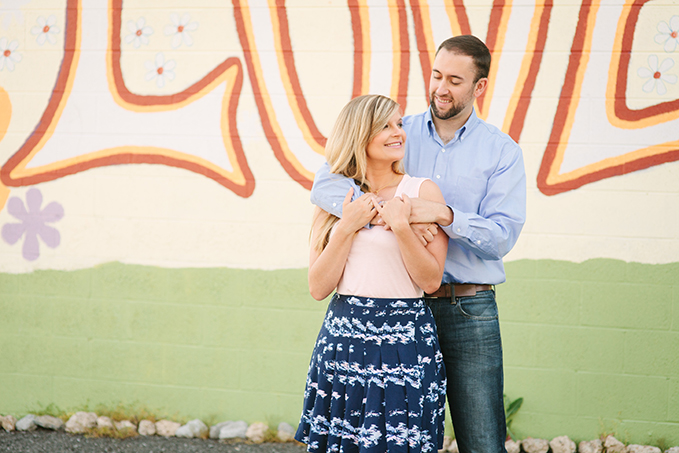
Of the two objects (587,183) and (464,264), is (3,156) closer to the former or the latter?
(464,264)

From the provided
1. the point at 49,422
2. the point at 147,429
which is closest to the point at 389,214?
the point at 147,429

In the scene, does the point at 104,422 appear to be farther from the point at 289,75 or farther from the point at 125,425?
the point at 289,75

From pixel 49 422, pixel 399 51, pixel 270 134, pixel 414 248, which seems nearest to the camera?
pixel 414 248

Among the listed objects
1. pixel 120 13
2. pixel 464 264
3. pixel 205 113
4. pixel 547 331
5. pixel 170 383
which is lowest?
pixel 170 383

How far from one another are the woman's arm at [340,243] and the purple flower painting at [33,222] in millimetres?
2142

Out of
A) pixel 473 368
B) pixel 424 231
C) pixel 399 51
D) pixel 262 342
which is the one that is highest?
pixel 399 51

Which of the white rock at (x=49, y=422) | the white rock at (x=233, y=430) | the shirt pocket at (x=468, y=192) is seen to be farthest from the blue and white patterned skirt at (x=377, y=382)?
the white rock at (x=49, y=422)

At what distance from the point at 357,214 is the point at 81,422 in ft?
7.72

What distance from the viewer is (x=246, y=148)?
3.23 m

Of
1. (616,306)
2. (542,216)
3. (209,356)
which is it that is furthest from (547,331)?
(209,356)

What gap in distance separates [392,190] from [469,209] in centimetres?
29

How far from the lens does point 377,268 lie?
185 centimetres

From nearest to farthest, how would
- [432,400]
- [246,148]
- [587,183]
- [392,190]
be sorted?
[432,400]
[392,190]
[587,183]
[246,148]

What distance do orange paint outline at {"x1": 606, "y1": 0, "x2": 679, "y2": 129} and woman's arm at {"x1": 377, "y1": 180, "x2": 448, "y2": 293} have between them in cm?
164
